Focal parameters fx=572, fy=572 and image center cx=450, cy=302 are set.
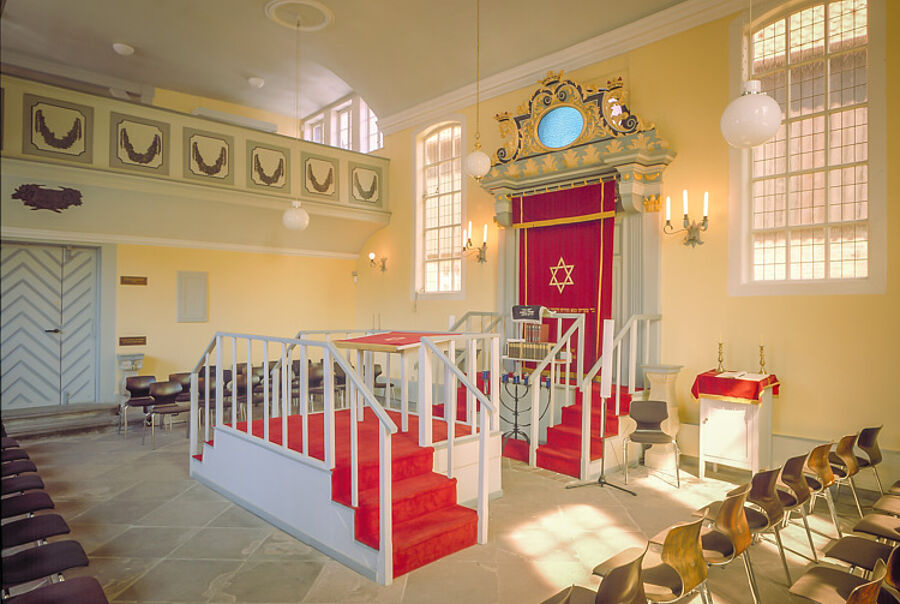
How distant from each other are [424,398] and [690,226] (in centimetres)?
383

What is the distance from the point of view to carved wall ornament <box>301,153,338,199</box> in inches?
361

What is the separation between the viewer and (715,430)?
5.57 m

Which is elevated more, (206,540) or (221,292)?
(221,292)

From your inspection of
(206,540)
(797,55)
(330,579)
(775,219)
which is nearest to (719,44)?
(797,55)

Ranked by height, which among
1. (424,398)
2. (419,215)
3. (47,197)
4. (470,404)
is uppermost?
(419,215)

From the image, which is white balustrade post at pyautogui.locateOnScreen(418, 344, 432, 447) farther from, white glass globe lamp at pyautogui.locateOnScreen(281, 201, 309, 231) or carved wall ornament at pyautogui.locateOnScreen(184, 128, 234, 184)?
carved wall ornament at pyautogui.locateOnScreen(184, 128, 234, 184)

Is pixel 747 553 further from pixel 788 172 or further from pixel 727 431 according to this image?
pixel 788 172

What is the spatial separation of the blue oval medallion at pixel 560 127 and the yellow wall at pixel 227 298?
5030 mm

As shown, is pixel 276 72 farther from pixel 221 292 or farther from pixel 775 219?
pixel 775 219

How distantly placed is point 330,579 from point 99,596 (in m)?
1.41

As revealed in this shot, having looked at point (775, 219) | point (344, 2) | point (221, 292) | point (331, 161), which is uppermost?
point (344, 2)

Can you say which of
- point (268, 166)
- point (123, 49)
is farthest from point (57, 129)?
point (123, 49)

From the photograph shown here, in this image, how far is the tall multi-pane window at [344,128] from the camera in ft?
37.6

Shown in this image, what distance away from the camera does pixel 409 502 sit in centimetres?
398
